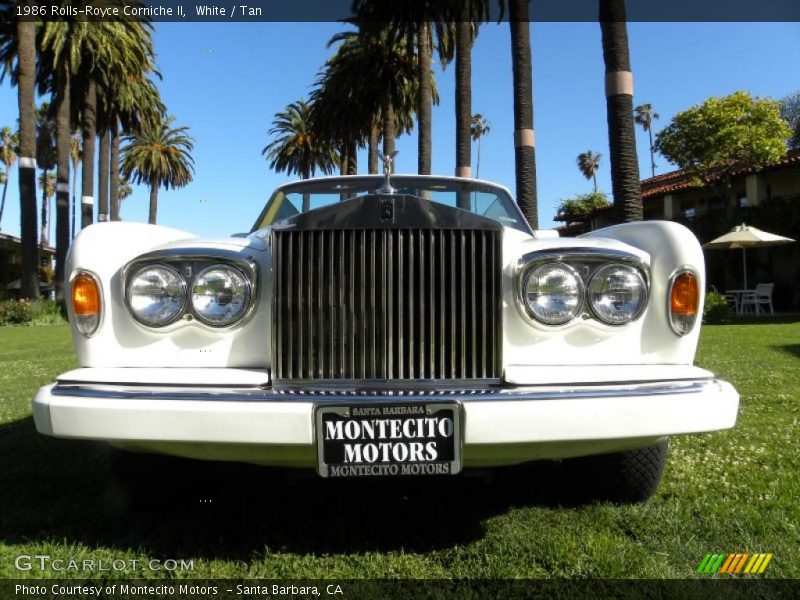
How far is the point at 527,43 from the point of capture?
36.5 feet

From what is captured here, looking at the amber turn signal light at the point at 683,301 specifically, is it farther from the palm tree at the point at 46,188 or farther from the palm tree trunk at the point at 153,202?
the palm tree at the point at 46,188

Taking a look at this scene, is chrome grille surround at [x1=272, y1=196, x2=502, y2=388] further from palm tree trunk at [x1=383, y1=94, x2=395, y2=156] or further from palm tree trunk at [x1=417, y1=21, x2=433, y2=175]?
palm tree trunk at [x1=383, y1=94, x2=395, y2=156]

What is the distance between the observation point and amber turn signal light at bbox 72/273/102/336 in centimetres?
212

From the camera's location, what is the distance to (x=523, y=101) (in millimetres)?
11039

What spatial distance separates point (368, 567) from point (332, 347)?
754mm

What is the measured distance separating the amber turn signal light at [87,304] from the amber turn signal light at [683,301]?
2035 mm

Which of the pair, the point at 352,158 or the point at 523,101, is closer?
the point at 523,101

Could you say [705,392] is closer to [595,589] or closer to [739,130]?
[595,589]

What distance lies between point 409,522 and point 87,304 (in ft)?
4.80

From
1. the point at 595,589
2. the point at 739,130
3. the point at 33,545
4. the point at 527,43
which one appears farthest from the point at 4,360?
the point at 739,130

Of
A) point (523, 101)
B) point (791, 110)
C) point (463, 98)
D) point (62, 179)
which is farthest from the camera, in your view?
point (791, 110)

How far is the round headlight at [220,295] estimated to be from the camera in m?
2.13

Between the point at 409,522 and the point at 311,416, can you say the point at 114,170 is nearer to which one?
the point at 409,522

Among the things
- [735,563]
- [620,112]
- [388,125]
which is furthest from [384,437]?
[388,125]
